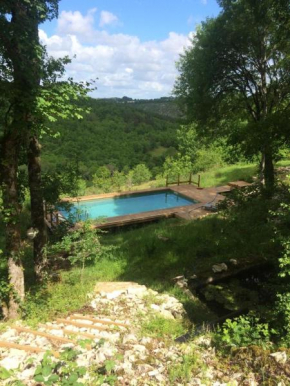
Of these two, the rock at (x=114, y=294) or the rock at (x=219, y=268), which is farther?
the rock at (x=219, y=268)

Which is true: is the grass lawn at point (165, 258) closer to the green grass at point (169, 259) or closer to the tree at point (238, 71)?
the green grass at point (169, 259)

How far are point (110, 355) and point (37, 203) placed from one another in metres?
4.48

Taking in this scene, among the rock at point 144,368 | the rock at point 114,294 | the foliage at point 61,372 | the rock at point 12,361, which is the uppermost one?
the foliage at point 61,372

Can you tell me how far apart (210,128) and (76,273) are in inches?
365

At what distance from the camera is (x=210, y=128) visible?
537 inches

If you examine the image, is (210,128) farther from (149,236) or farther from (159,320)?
(159,320)

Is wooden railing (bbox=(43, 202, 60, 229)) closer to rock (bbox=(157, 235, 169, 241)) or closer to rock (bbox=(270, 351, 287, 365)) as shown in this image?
rock (bbox=(157, 235, 169, 241))

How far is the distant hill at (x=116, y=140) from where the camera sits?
4897 cm

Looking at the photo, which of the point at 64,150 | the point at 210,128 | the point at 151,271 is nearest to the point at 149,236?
the point at 151,271

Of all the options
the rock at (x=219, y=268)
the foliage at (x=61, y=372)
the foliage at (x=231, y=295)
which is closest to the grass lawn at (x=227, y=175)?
the rock at (x=219, y=268)

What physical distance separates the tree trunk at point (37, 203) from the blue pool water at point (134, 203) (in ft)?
31.4

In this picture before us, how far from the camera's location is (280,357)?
3.46m

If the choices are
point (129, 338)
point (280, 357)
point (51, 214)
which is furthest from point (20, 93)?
point (51, 214)

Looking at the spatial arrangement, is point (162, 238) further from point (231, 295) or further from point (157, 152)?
point (157, 152)
